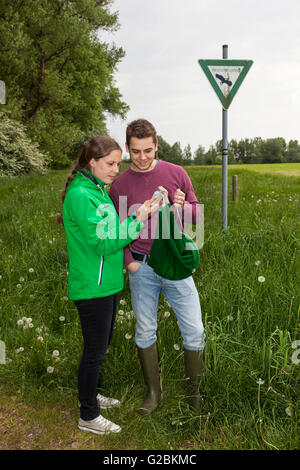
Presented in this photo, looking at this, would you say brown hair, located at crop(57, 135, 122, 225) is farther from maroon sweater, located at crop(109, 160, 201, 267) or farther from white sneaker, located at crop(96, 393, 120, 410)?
white sneaker, located at crop(96, 393, 120, 410)

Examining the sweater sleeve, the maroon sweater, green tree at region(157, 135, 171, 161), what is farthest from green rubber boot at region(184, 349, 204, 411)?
green tree at region(157, 135, 171, 161)

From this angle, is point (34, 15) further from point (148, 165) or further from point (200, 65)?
point (148, 165)

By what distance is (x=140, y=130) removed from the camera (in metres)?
2.51

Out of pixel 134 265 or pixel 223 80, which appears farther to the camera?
pixel 223 80

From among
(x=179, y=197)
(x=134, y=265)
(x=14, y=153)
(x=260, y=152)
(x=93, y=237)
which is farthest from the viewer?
(x=260, y=152)

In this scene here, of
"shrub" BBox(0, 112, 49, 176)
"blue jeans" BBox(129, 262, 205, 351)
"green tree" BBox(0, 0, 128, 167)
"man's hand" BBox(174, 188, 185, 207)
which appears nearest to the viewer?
"man's hand" BBox(174, 188, 185, 207)

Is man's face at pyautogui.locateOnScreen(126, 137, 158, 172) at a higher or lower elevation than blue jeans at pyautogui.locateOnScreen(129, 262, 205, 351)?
higher

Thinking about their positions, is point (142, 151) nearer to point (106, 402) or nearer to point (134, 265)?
point (134, 265)

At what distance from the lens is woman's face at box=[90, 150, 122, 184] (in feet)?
8.01

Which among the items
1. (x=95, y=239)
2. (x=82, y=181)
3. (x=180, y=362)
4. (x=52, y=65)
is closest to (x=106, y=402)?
(x=180, y=362)

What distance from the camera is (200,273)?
4.49m

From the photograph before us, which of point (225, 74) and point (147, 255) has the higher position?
point (225, 74)

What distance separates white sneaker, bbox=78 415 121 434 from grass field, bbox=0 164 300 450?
0.17 ft

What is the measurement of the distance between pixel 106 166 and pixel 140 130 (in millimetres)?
345
